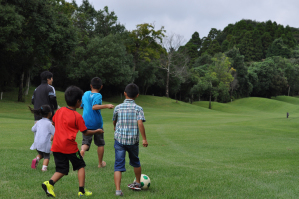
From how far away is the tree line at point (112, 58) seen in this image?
29234mm

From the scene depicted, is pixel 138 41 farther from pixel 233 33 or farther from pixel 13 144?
pixel 233 33

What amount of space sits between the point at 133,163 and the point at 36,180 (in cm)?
201

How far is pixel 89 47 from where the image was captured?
4856 centimetres

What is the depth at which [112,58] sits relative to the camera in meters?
46.7

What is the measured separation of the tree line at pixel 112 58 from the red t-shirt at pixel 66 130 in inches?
966

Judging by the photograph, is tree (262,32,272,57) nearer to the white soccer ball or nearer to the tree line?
the tree line

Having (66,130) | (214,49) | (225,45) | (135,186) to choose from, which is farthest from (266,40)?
(66,130)

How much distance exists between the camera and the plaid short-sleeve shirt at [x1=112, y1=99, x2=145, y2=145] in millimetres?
4902

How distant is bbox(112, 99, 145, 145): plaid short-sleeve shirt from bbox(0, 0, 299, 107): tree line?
81.2 feet

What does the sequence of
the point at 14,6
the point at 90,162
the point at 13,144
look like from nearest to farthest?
the point at 90,162, the point at 13,144, the point at 14,6

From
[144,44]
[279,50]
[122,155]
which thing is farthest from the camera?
[279,50]

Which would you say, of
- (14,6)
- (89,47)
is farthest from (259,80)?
(14,6)

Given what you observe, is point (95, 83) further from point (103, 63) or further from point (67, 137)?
point (103, 63)

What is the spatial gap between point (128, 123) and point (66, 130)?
1077mm
